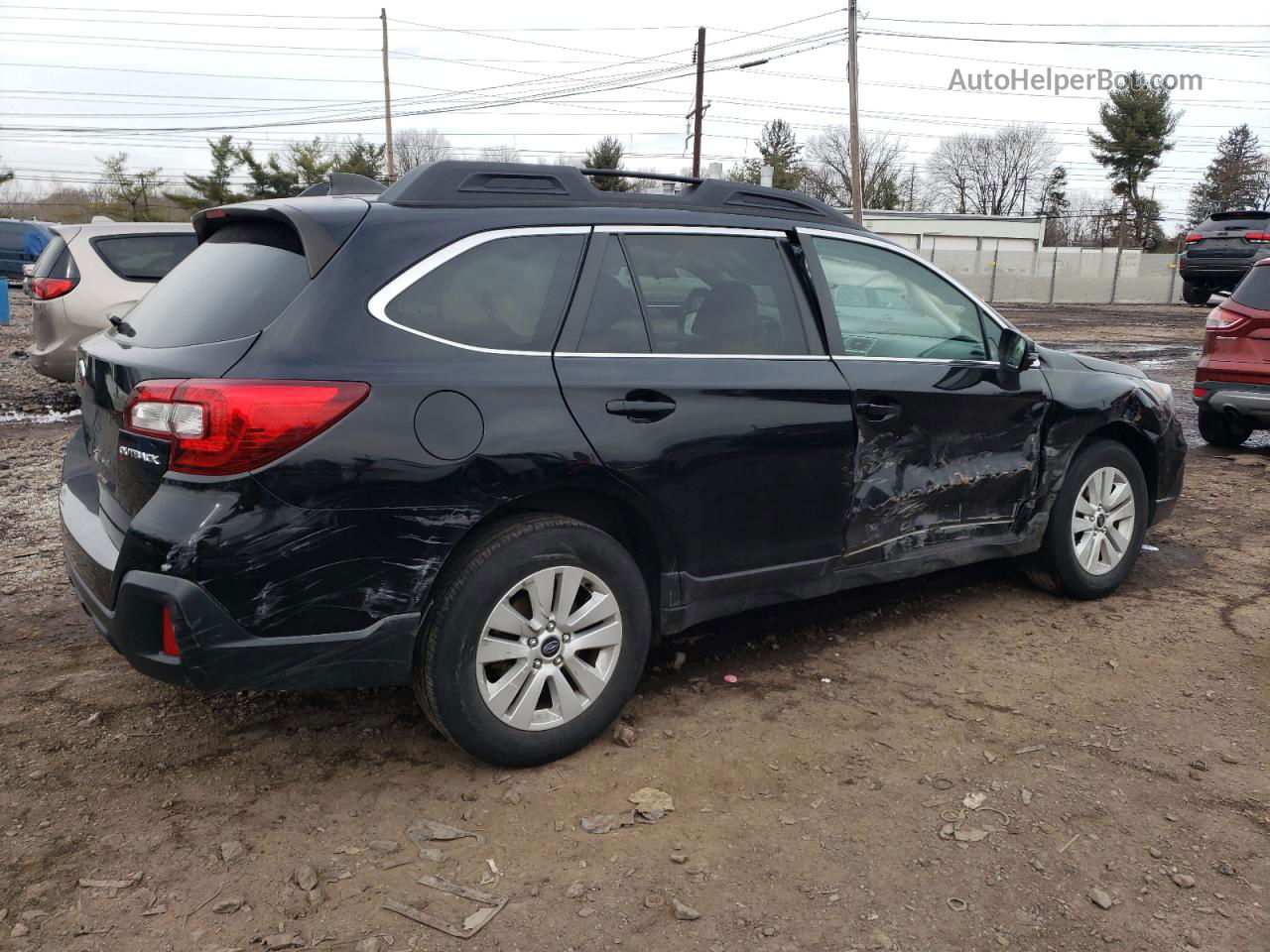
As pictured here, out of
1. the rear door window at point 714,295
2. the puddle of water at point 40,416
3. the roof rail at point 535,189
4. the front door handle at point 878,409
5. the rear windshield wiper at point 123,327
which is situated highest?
the roof rail at point 535,189

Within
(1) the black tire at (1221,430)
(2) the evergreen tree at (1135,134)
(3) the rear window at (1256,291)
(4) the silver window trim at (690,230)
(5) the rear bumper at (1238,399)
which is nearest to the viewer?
(4) the silver window trim at (690,230)

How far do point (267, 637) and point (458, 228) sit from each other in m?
1.31

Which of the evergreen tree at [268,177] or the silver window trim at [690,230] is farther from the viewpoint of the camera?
the evergreen tree at [268,177]

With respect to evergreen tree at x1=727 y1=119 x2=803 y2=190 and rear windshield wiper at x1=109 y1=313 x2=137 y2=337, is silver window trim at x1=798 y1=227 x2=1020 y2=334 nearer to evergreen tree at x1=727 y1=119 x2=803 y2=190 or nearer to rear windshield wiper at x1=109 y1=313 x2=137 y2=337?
rear windshield wiper at x1=109 y1=313 x2=137 y2=337

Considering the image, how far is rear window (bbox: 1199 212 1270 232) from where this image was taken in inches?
862

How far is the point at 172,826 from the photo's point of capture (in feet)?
9.32

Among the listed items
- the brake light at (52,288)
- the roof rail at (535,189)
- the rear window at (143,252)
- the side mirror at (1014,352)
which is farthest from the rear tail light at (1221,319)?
the brake light at (52,288)

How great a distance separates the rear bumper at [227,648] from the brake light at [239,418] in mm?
331

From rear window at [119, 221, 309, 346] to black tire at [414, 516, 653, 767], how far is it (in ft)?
2.93

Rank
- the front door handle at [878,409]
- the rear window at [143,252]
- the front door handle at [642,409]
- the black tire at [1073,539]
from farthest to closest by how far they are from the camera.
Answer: the rear window at [143,252] < the black tire at [1073,539] < the front door handle at [878,409] < the front door handle at [642,409]

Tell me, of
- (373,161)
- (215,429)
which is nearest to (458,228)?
(215,429)

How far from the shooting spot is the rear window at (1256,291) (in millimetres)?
7777

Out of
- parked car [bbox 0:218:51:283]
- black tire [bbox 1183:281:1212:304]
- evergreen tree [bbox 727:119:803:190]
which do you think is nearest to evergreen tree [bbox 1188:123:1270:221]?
evergreen tree [bbox 727:119:803:190]

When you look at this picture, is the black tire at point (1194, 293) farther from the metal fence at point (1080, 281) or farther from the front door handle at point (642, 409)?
the front door handle at point (642, 409)
